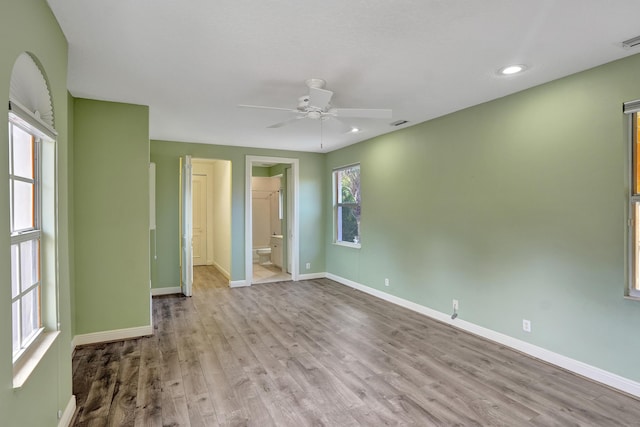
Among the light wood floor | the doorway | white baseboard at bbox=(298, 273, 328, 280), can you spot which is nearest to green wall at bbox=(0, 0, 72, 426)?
the light wood floor

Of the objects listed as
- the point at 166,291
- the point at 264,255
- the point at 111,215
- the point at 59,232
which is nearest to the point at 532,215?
the point at 59,232

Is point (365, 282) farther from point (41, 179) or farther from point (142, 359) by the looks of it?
point (41, 179)

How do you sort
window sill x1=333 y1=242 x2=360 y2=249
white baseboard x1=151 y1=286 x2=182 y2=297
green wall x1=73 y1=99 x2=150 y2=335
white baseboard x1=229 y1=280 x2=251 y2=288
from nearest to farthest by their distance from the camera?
green wall x1=73 y1=99 x2=150 y2=335 < white baseboard x1=151 y1=286 x2=182 y2=297 < window sill x1=333 y1=242 x2=360 y2=249 < white baseboard x1=229 y1=280 x2=251 y2=288

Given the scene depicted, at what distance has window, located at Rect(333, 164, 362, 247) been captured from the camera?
6090 millimetres

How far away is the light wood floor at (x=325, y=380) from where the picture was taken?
2.30m

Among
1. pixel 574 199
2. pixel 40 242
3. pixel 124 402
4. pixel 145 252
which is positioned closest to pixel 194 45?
pixel 40 242

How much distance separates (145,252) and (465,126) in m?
3.87

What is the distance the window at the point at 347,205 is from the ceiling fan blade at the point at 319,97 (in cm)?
316

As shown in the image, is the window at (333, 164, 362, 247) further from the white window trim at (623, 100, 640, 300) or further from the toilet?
the white window trim at (623, 100, 640, 300)

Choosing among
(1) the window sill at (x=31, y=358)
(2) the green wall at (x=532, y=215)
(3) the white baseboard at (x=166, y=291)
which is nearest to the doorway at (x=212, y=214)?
(3) the white baseboard at (x=166, y=291)

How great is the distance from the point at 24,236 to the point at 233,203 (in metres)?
4.47

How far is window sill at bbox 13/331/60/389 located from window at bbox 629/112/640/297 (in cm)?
384

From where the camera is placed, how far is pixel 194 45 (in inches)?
94.3

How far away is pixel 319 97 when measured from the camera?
274cm
